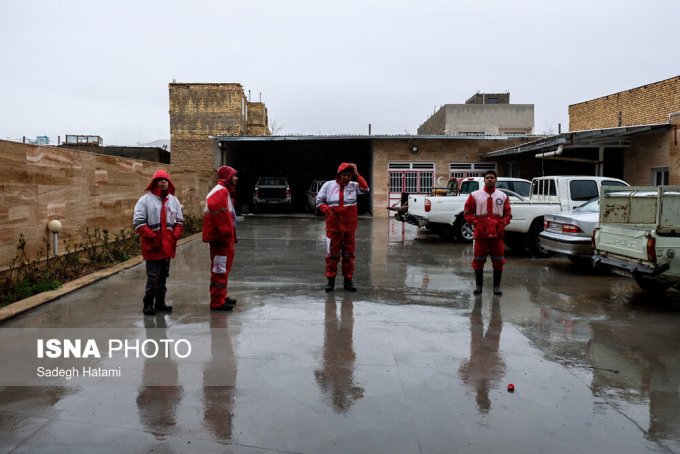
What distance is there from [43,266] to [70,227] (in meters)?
1.45

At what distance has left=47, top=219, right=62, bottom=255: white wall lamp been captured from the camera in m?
9.11

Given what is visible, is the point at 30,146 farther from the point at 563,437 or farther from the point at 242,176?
the point at 242,176

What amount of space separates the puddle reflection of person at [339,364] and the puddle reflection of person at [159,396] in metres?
1.12

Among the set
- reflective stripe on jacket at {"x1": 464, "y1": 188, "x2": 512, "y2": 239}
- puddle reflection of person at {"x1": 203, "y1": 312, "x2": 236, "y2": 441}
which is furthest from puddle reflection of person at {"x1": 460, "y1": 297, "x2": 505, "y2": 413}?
puddle reflection of person at {"x1": 203, "y1": 312, "x2": 236, "y2": 441}

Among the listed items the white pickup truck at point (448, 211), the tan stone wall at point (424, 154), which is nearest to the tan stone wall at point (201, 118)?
the tan stone wall at point (424, 154)

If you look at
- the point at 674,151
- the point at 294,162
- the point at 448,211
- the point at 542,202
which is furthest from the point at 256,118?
the point at 542,202

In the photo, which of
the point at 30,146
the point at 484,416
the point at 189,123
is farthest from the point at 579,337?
Answer: the point at 189,123

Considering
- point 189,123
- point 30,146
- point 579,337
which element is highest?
point 189,123

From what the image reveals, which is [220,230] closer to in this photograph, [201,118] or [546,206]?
[546,206]

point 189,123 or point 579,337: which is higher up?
point 189,123

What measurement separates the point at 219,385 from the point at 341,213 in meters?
4.01

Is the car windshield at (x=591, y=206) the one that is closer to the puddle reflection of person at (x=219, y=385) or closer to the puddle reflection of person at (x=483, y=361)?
the puddle reflection of person at (x=483, y=361)

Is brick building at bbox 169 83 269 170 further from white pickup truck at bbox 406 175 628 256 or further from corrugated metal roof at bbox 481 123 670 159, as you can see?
white pickup truck at bbox 406 175 628 256

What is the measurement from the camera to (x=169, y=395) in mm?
4418
